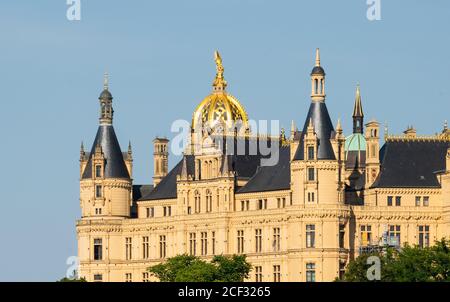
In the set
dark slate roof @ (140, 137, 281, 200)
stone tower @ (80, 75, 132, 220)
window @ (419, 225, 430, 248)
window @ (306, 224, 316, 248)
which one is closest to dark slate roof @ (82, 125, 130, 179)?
stone tower @ (80, 75, 132, 220)

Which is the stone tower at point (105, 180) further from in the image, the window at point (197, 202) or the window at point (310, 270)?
the window at point (310, 270)

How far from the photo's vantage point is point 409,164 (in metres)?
148

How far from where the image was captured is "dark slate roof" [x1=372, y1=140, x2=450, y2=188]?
148 meters

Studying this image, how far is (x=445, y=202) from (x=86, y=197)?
1141 inches

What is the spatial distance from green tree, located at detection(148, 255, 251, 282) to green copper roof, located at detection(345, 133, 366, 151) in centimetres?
1413

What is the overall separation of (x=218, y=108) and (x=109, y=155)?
8.76 m

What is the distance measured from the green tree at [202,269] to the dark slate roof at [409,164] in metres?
10.8

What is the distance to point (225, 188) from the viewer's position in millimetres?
153500

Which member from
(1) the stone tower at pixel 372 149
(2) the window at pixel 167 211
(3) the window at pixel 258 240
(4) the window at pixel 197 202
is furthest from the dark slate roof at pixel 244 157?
(1) the stone tower at pixel 372 149

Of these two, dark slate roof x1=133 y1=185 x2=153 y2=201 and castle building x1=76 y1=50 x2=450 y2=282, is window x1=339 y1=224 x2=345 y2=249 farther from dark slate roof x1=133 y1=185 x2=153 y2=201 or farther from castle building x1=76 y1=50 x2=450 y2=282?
dark slate roof x1=133 y1=185 x2=153 y2=201

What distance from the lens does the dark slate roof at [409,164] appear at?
14775cm
